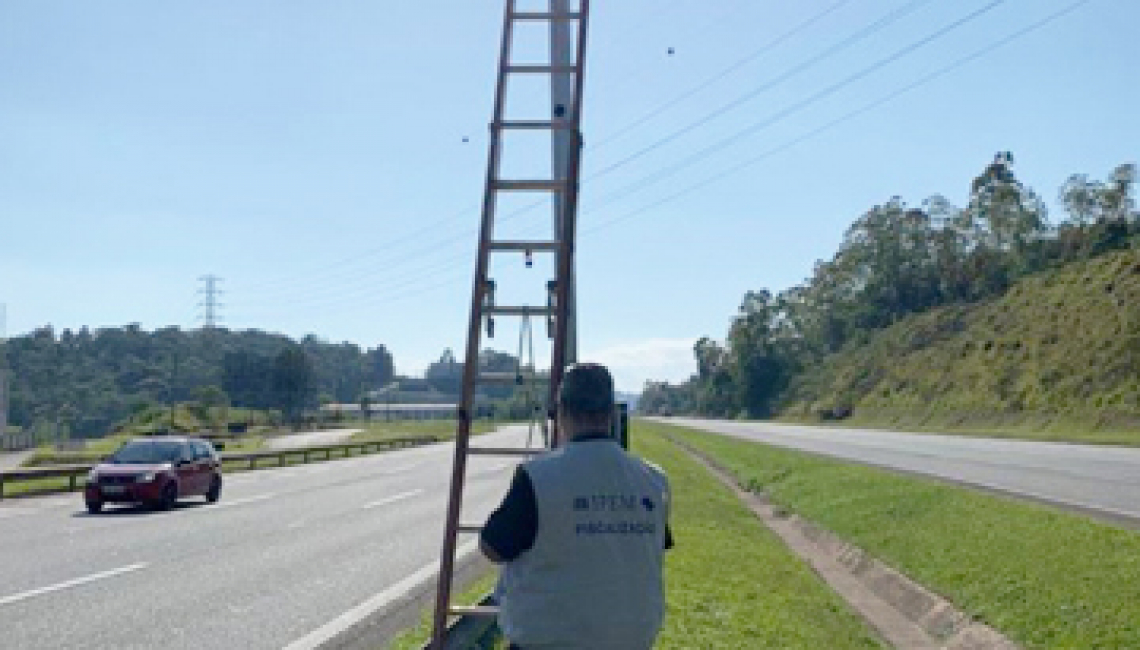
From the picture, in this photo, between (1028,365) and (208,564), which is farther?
(1028,365)

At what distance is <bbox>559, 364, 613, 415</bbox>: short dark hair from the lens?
13.1 ft

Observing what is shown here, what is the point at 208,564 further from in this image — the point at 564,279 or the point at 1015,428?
the point at 1015,428

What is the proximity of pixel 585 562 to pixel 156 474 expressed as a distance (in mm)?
21710

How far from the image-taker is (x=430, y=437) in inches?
2970

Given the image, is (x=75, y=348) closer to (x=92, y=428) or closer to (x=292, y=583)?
(x=92, y=428)

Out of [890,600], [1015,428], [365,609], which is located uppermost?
[1015,428]

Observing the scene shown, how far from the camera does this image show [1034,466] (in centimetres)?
3008

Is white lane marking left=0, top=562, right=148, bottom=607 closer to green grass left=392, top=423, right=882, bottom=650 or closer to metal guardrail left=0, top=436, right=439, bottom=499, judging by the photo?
green grass left=392, top=423, right=882, bottom=650

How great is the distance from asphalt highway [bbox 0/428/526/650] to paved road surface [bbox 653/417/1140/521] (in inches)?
410

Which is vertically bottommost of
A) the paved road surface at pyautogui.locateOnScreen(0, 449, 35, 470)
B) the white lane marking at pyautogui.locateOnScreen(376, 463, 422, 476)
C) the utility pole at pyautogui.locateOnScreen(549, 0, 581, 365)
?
the paved road surface at pyautogui.locateOnScreen(0, 449, 35, 470)

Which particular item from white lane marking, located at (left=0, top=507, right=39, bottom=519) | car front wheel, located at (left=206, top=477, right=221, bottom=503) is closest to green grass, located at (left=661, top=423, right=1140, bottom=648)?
car front wheel, located at (left=206, top=477, right=221, bottom=503)

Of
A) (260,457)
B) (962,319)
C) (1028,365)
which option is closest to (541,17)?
(260,457)

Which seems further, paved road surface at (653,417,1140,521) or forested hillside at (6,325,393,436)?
forested hillside at (6,325,393,436)

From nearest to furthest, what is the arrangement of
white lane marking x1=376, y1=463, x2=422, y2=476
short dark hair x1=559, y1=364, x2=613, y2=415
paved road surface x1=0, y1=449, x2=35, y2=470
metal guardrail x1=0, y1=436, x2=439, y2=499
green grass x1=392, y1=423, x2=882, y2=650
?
short dark hair x1=559, y1=364, x2=613, y2=415
green grass x1=392, y1=423, x2=882, y2=650
metal guardrail x1=0, y1=436, x2=439, y2=499
white lane marking x1=376, y1=463, x2=422, y2=476
paved road surface x1=0, y1=449, x2=35, y2=470
